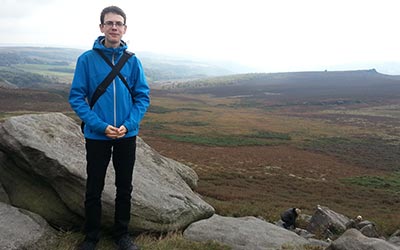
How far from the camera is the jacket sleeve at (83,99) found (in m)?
5.72

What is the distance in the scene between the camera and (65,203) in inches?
309

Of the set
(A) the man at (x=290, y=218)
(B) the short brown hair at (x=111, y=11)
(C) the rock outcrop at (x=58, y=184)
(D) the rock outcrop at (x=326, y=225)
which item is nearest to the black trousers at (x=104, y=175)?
(C) the rock outcrop at (x=58, y=184)

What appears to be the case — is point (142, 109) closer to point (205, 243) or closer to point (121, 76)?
point (121, 76)

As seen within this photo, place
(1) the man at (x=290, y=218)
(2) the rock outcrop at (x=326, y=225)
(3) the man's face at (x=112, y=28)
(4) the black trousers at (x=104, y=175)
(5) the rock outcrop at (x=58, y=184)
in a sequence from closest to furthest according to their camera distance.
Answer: (3) the man's face at (x=112, y=28) → (4) the black trousers at (x=104, y=175) → (5) the rock outcrop at (x=58, y=184) → (2) the rock outcrop at (x=326, y=225) → (1) the man at (x=290, y=218)

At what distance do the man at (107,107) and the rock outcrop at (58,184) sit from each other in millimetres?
1493

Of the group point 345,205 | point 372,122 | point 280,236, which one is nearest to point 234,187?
point 345,205

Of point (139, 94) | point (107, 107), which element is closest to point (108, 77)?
point (107, 107)

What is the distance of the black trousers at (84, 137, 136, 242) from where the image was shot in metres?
6.12

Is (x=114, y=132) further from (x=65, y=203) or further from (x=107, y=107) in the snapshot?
(x=65, y=203)

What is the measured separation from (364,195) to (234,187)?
1033 centimetres

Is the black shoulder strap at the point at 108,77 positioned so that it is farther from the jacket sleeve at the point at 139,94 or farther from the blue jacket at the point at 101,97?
the jacket sleeve at the point at 139,94

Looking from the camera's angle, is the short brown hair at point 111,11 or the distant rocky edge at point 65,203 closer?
the short brown hair at point 111,11

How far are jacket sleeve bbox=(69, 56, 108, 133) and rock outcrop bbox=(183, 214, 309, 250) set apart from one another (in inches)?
144

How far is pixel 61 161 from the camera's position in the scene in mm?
7707
